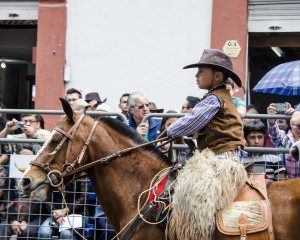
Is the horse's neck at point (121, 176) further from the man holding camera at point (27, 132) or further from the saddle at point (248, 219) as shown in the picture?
the man holding camera at point (27, 132)

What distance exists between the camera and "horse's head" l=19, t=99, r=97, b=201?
232 inches

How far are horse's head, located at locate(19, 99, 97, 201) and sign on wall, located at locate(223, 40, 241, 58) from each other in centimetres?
548

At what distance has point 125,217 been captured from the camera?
5.89 metres

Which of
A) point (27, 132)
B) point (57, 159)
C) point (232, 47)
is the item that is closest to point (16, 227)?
point (27, 132)

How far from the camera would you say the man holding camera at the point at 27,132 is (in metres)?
7.98

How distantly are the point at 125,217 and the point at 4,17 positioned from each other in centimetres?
727

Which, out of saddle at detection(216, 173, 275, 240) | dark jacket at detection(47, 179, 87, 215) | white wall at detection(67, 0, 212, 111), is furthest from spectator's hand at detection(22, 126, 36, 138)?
saddle at detection(216, 173, 275, 240)

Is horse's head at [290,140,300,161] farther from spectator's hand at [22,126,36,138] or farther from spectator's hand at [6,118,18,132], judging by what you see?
spectator's hand at [6,118,18,132]

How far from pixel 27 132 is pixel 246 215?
3.64m

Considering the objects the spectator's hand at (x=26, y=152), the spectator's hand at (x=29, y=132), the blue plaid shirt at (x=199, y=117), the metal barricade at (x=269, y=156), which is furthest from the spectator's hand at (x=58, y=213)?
the blue plaid shirt at (x=199, y=117)

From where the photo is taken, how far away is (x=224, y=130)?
5594 mm

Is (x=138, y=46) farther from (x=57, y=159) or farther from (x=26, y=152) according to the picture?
(x=57, y=159)

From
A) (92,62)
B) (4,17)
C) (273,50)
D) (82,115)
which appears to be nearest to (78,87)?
(92,62)

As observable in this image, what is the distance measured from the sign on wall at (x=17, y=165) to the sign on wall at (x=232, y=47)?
4.39 meters
